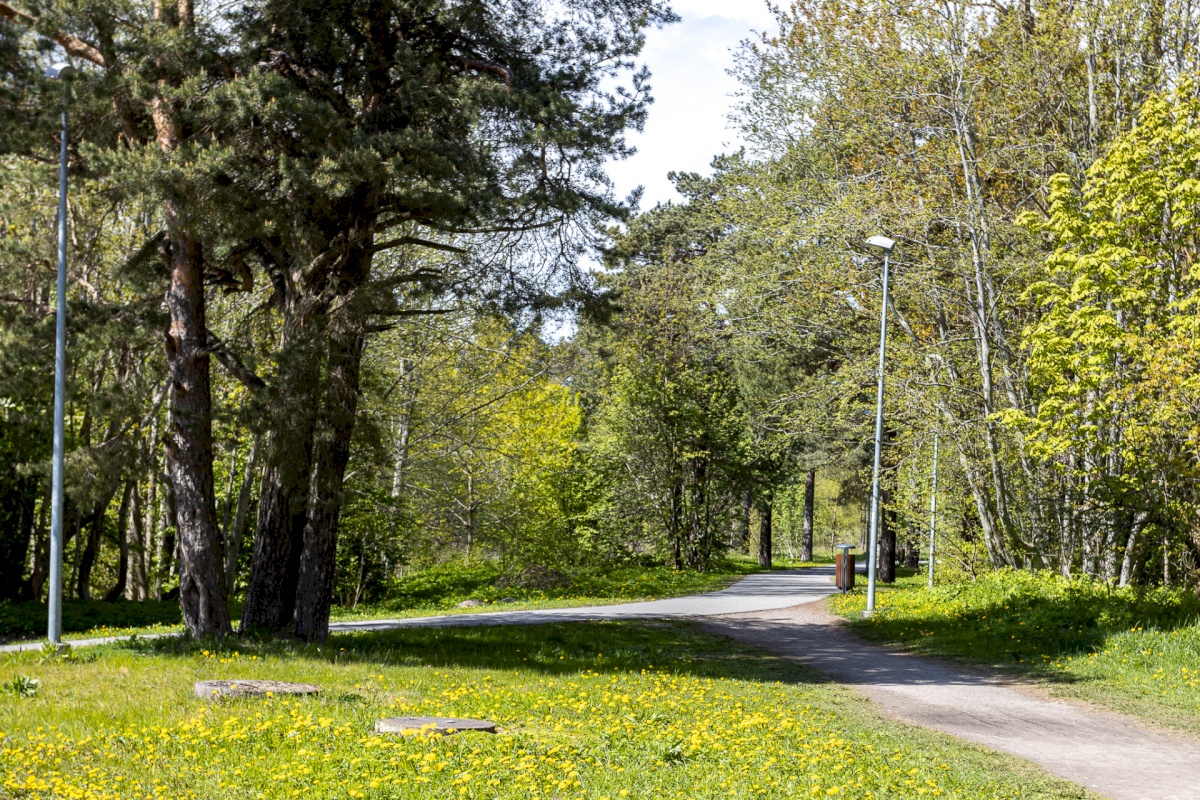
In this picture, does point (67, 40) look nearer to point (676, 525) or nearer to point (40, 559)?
point (40, 559)

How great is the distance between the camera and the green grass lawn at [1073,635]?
485 inches

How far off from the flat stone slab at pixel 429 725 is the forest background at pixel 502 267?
6.13 meters

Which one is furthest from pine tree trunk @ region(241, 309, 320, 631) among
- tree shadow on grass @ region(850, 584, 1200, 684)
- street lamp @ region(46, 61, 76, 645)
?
tree shadow on grass @ region(850, 584, 1200, 684)

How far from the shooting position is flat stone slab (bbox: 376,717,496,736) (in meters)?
7.37

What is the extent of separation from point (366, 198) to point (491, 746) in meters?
8.69

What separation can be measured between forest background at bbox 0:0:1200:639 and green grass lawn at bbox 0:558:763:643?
0.88 meters

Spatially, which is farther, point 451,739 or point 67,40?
point 67,40

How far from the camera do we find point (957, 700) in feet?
39.5

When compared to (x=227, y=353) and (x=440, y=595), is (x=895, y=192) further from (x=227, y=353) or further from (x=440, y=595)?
(x=440, y=595)

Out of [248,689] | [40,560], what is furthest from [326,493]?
[40,560]

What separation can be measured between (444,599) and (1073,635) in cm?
1550

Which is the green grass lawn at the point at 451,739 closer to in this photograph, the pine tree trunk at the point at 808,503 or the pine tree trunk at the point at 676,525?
the pine tree trunk at the point at 676,525

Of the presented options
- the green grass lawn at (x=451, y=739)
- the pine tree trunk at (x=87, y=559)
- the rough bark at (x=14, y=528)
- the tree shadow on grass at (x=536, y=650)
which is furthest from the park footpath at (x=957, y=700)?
the pine tree trunk at (x=87, y=559)

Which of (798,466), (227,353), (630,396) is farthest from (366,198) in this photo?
(798,466)
